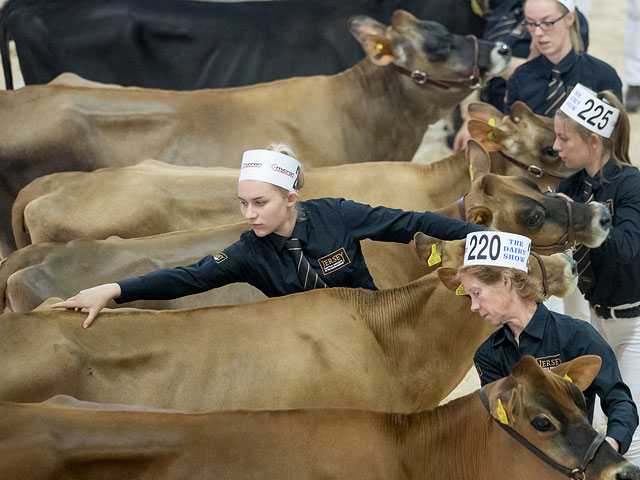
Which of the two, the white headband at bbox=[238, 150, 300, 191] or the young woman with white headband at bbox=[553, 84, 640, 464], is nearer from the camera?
the white headband at bbox=[238, 150, 300, 191]

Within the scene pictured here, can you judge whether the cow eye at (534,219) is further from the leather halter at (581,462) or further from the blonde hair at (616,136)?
the leather halter at (581,462)

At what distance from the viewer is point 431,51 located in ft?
21.4

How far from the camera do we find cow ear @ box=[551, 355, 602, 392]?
2.92 metres

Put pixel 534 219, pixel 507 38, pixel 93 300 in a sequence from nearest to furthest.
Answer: pixel 93 300 < pixel 534 219 < pixel 507 38

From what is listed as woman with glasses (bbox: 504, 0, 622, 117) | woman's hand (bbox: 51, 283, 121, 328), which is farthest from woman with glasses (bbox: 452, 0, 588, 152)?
woman's hand (bbox: 51, 283, 121, 328)

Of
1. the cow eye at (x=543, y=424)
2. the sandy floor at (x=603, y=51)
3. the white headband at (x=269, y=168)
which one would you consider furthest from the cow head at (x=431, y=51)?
the cow eye at (x=543, y=424)

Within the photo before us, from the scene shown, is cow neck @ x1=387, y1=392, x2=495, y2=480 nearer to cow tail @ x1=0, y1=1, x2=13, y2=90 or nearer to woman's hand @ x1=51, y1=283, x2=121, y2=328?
woman's hand @ x1=51, y1=283, x2=121, y2=328

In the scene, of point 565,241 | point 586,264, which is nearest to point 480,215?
point 565,241

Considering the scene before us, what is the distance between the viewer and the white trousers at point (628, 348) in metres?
4.11

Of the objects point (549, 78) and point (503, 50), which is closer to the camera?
point (549, 78)

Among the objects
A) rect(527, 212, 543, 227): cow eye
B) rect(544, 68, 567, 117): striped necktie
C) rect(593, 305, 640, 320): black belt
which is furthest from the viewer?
rect(544, 68, 567, 117): striped necktie

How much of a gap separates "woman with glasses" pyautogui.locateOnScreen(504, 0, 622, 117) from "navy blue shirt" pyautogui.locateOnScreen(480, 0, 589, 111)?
1.04 metres

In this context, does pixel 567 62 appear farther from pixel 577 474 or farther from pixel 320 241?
pixel 577 474

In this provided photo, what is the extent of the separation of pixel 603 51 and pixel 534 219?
6940 mm
